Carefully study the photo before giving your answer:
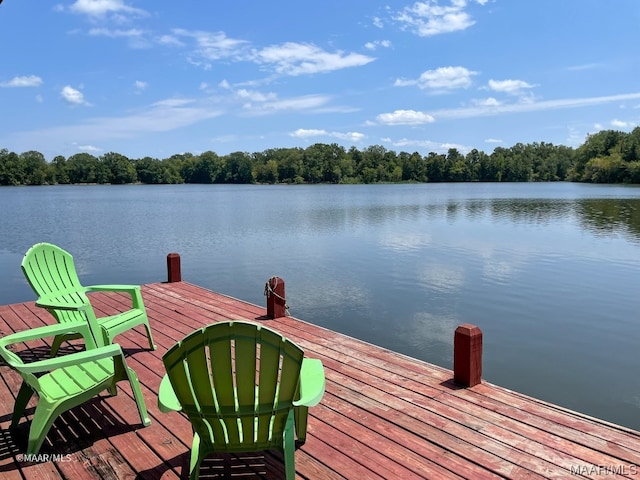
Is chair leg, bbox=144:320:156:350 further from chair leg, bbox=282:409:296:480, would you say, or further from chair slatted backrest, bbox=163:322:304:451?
chair leg, bbox=282:409:296:480

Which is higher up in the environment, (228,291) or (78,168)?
(78,168)

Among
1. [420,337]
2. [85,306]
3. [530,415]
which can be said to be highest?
[85,306]

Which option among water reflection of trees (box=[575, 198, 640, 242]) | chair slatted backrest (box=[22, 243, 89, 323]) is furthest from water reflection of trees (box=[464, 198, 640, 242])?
chair slatted backrest (box=[22, 243, 89, 323])

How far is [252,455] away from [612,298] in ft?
28.2

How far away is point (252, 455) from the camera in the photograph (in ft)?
8.07

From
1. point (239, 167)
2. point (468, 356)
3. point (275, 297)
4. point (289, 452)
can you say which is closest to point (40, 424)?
point (289, 452)

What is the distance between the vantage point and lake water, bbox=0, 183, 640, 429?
20.3ft

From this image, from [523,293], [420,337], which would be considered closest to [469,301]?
[523,293]

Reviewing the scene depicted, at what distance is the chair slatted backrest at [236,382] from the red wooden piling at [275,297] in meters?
2.91

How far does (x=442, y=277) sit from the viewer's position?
10695 mm

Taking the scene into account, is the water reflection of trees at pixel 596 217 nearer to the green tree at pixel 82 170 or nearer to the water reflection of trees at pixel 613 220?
the water reflection of trees at pixel 613 220

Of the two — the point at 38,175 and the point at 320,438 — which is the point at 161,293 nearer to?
the point at 320,438

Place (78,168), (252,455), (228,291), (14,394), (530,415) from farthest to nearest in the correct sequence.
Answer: (78,168), (228,291), (14,394), (530,415), (252,455)

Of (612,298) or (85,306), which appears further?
(612,298)
